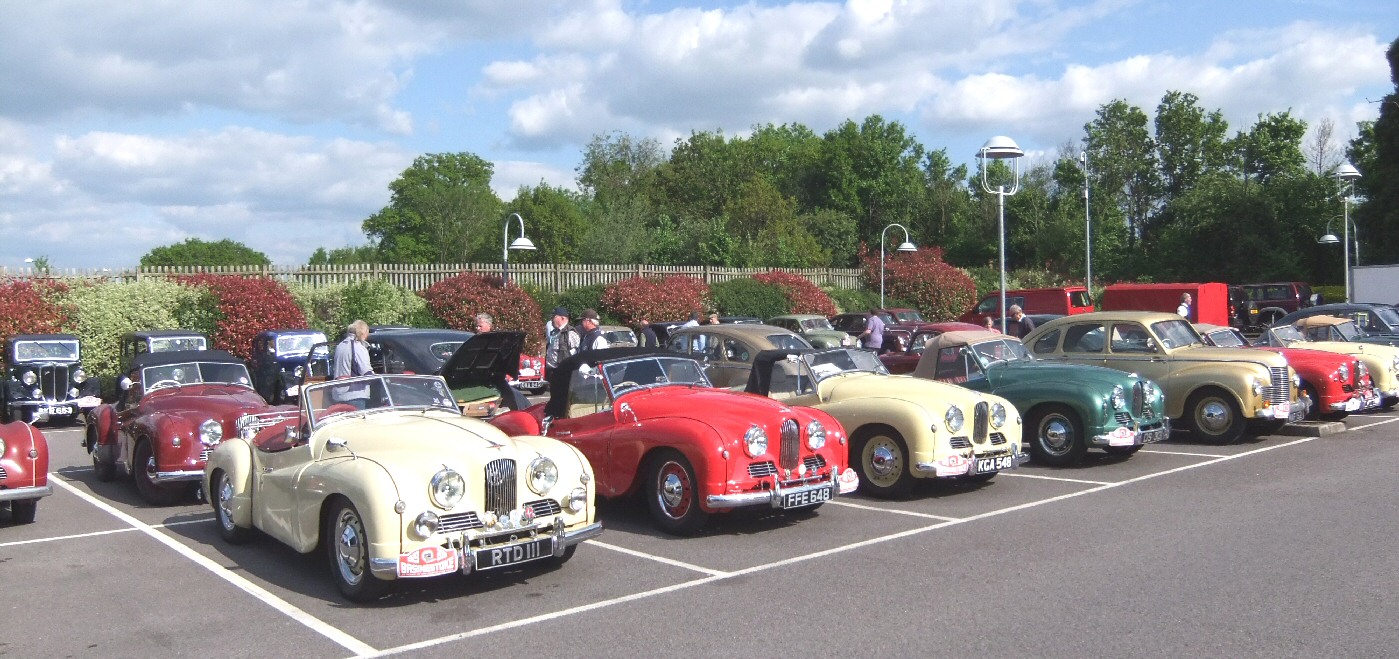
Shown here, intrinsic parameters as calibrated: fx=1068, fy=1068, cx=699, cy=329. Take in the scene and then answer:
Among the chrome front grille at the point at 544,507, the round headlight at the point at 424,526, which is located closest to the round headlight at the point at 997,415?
the chrome front grille at the point at 544,507

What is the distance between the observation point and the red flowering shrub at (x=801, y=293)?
120ft

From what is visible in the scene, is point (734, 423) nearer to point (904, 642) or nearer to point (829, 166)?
point (904, 642)

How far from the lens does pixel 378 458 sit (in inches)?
283

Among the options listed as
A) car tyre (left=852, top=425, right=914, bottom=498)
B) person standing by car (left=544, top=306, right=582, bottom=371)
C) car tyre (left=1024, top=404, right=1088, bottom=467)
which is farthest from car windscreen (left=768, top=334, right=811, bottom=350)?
car tyre (left=852, top=425, right=914, bottom=498)

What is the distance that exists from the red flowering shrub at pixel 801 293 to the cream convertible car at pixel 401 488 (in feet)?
92.9

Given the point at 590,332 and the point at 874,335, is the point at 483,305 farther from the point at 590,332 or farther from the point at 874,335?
the point at 590,332

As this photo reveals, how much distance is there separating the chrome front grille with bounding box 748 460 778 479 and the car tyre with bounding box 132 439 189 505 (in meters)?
5.73

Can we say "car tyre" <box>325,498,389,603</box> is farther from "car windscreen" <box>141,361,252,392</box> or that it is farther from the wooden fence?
the wooden fence

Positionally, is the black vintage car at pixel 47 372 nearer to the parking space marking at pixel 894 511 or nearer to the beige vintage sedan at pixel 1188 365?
the parking space marking at pixel 894 511

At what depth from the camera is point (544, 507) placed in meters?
7.30

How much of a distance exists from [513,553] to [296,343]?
14811mm

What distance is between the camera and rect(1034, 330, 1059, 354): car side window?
1535 centimetres

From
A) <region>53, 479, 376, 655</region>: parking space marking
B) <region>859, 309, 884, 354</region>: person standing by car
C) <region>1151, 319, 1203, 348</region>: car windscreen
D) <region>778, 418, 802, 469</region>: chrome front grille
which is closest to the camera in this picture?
<region>53, 479, 376, 655</region>: parking space marking

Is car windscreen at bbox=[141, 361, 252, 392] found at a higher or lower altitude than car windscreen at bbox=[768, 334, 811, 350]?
lower
